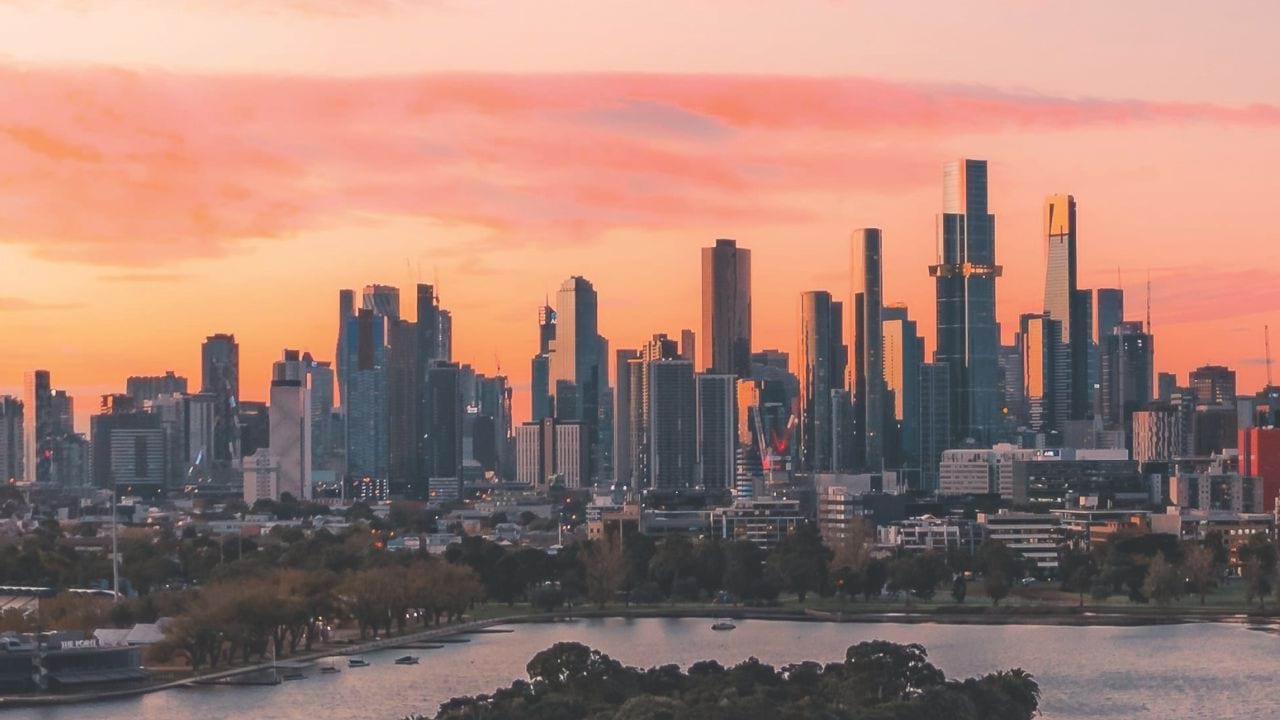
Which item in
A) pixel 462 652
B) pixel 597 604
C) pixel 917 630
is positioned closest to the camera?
pixel 462 652

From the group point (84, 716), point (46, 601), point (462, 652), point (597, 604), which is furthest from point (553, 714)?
point (597, 604)

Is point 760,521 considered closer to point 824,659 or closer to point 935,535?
point 935,535

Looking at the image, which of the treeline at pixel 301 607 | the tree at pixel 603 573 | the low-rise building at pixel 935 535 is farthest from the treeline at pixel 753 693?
the low-rise building at pixel 935 535

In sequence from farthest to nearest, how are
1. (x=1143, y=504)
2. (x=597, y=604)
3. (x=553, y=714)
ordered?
(x=1143, y=504), (x=597, y=604), (x=553, y=714)

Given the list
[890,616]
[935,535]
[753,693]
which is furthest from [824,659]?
[935,535]

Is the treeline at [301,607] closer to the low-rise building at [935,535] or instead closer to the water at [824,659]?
the water at [824,659]

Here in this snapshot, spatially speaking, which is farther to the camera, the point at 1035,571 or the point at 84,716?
the point at 1035,571

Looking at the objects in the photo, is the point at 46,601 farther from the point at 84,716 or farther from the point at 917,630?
the point at 917,630
